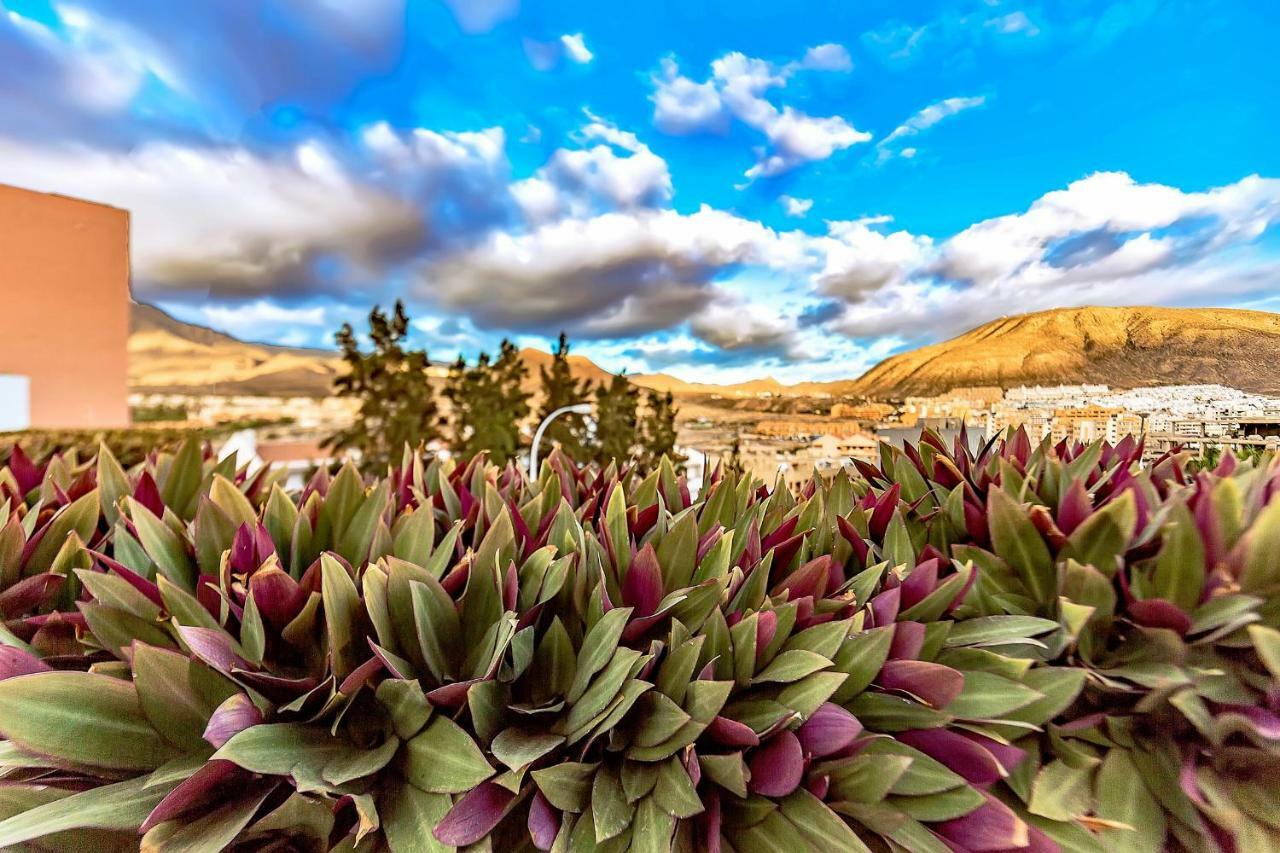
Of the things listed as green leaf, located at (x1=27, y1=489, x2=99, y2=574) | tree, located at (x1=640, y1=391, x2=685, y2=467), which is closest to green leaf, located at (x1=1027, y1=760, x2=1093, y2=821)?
green leaf, located at (x1=27, y1=489, x2=99, y2=574)

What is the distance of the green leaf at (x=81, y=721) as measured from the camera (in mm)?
536

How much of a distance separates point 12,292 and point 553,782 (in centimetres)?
1036

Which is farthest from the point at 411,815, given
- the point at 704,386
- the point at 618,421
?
the point at 618,421

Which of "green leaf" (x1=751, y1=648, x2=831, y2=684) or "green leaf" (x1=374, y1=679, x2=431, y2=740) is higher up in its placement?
"green leaf" (x1=751, y1=648, x2=831, y2=684)

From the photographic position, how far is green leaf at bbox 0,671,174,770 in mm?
536

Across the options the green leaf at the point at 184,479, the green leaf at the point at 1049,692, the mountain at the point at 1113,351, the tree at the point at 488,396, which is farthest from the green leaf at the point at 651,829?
the tree at the point at 488,396

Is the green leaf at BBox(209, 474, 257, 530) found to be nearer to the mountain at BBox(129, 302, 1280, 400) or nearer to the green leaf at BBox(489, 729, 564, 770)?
the green leaf at BBox(489, 729, 564, 770)

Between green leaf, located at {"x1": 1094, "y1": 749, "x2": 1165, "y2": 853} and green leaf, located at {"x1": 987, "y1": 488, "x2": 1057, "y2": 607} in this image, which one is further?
green leaf, located at {"x1": 987, "y1": 488, "x2": 1057, "y2": 607}

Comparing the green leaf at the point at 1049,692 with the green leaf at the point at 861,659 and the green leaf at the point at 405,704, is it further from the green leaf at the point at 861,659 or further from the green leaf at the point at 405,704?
the green leaf at the point at 405,704

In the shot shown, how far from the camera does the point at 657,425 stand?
6.39 m

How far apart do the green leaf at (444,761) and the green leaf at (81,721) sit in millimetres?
235

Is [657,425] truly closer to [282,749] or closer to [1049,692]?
[1049,692]

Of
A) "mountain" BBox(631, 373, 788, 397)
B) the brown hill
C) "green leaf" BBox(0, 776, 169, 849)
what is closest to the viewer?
"green leaf" BBox(0, 776, 169, 849)

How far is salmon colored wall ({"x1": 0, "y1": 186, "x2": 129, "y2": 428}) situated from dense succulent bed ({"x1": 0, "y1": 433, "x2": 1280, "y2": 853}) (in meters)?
9.56
